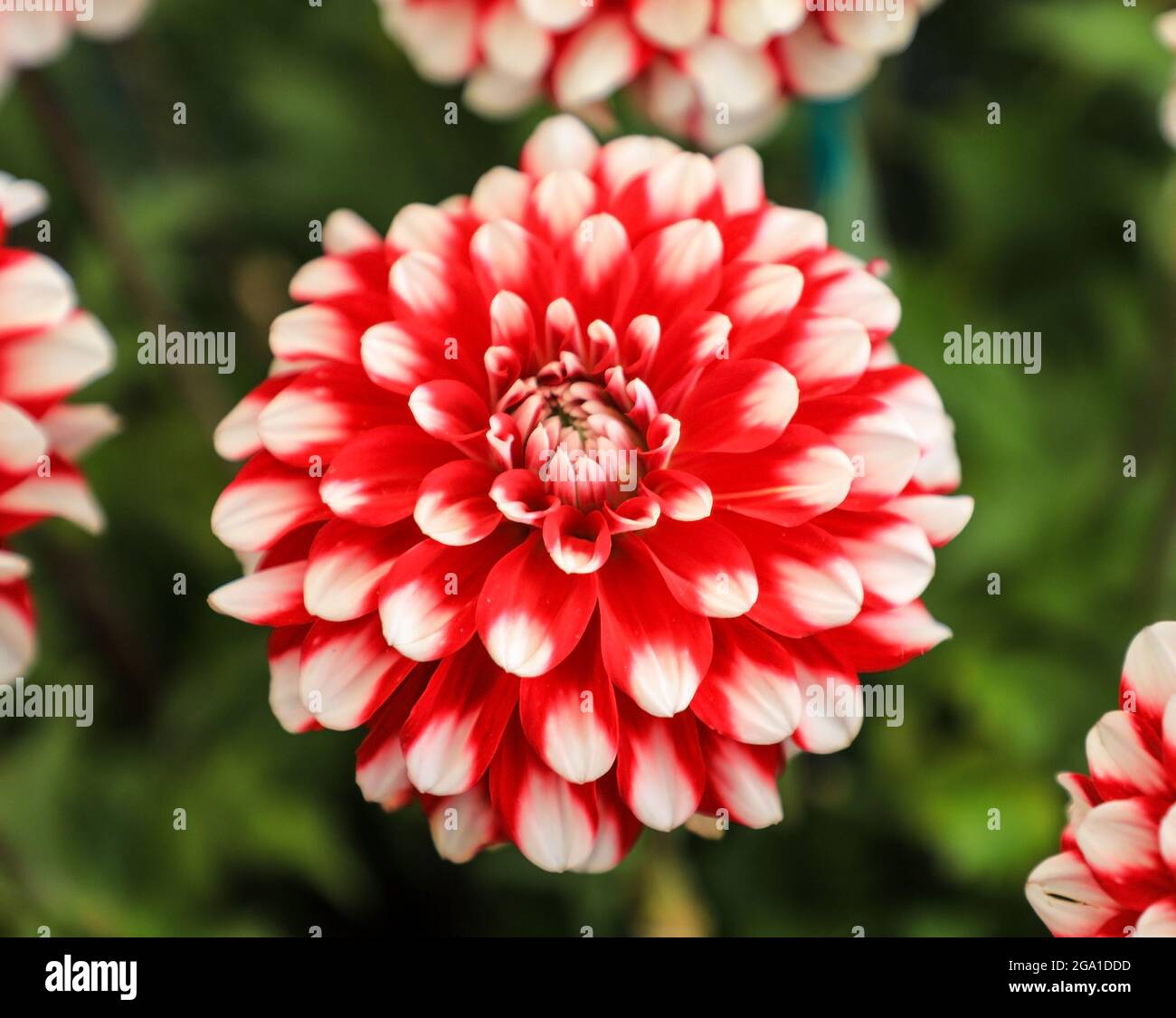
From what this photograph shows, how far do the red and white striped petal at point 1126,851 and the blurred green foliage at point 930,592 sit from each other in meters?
0.40

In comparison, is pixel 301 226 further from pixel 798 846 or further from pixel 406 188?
pixel 798 846

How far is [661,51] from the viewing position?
2.41 ft

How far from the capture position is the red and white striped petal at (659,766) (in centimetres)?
54

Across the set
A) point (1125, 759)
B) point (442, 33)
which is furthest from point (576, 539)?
point (442, 33)

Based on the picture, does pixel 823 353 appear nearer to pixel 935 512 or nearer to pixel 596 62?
pixel 935 512

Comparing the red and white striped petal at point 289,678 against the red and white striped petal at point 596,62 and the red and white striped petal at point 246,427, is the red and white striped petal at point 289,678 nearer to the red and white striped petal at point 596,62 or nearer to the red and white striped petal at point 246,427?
the red and white striped petal at point 246,427

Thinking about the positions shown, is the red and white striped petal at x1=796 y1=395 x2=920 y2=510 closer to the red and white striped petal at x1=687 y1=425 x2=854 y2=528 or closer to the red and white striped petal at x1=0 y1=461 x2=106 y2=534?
the red and white striped petal at x1=687 y1=425 x2=854 y2=528

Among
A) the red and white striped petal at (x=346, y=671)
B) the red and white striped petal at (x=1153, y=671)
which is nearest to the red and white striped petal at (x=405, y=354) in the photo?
the red and white striped petal at (x=346, y=671)

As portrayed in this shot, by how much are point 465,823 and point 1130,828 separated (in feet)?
0.92

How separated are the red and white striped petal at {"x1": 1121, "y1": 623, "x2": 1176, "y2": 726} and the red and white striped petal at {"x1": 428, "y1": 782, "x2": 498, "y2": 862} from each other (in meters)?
0.28

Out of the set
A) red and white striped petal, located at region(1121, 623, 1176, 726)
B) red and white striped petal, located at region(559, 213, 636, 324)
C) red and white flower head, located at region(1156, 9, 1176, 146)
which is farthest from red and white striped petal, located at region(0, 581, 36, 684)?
red and white flower head, located at region(1156, 9, 1176, 146)

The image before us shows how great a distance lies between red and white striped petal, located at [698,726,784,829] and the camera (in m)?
0.56

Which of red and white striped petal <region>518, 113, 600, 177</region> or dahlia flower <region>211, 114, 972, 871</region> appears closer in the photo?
dahlia flower <region>211, 114, 972, 871</region>
